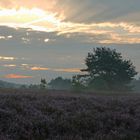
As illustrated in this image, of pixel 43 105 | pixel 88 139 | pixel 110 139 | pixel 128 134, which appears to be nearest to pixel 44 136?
pixel 88 139

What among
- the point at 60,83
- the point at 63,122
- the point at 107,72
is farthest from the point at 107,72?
the point at 63,122

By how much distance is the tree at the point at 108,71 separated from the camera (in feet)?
Answer: 224

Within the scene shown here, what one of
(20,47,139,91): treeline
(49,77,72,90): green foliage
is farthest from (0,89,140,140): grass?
(49,77,72,90): green foliage

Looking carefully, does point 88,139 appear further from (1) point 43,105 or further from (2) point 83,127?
(1) point 43,105

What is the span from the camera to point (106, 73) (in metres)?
71.0

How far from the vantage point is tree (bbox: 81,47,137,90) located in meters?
68.4

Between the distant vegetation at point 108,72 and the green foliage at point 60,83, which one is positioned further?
the green foliage at point 60,83

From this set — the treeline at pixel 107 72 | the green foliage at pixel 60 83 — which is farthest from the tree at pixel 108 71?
the green foliage at pixel 60 83

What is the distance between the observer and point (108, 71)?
71.2 metres

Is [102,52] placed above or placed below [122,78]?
above

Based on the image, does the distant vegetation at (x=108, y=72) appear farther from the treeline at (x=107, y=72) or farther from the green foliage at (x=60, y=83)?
the green foliage at (x=60, y=83)

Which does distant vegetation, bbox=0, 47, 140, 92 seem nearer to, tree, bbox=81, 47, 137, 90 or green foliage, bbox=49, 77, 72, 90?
tree, bbox=81, 47, 137, 90

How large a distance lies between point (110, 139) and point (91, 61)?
203 feet

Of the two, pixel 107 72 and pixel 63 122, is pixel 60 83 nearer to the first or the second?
pixel 107 72
